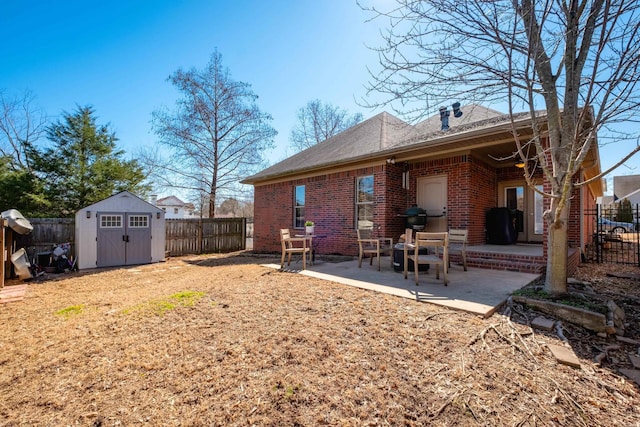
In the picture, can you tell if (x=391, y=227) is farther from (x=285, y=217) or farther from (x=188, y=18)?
(x=188, y=18)

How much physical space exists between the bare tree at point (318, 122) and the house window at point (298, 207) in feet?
43.5

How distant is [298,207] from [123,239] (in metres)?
5.92

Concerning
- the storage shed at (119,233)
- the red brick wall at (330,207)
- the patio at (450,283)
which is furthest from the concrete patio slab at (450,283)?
the storage shed at (119,233)

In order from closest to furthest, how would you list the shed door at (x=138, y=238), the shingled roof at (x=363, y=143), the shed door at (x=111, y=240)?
the shingled roof at (x=363, y=143), the shed door at (x=111, y=240), the shed door at (x=138, y=238)

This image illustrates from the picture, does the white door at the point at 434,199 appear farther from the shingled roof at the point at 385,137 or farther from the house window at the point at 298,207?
the house window at the point at 298,207

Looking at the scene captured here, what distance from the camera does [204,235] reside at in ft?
40.2

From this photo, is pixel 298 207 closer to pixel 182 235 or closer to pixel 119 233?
pixel 182 235

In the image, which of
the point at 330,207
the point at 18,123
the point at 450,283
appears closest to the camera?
the point at 450,283

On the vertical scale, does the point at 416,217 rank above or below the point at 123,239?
above

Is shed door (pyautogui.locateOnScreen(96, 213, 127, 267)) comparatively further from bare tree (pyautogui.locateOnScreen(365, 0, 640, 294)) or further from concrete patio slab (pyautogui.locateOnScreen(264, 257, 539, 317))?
bare tree (pyautogui.locateOnScreen(365, 0, 640, 294))

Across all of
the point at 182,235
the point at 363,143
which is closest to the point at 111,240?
the point at 182,235

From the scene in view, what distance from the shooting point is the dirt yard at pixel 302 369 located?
5.97 feet

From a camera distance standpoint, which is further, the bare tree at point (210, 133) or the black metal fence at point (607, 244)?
the bare tree at point (210, 133)

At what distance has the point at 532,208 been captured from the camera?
8445mm
